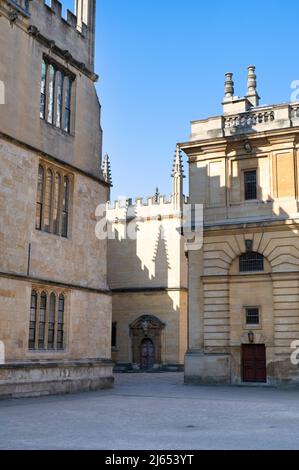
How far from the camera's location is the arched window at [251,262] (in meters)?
28.2

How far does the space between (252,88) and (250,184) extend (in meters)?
6.73

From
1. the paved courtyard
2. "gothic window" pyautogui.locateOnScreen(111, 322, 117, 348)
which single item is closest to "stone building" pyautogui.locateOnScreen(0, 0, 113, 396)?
the paved courtyard

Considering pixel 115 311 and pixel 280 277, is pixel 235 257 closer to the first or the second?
pixel 280 277

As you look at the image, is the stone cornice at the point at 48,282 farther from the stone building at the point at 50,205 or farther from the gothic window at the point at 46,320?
the gothic window at the point at 46,320

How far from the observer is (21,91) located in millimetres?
21766

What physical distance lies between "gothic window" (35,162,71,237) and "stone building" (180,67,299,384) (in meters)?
7.99

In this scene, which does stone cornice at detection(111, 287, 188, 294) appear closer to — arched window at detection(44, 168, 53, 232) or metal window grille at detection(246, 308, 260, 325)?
metal window grille at detection(246, 308, 260, 325)

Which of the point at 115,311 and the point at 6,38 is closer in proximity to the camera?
the point at 6,38

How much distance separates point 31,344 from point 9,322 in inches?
66.0

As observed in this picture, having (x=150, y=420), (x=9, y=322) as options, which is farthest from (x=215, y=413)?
(x=9, y=322)

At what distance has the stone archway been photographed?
150ft

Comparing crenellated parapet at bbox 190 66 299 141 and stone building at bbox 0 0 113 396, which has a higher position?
crenellated parapet at bbox 190 66 299 141

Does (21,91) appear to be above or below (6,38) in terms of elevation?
below

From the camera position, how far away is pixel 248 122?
2961cm
